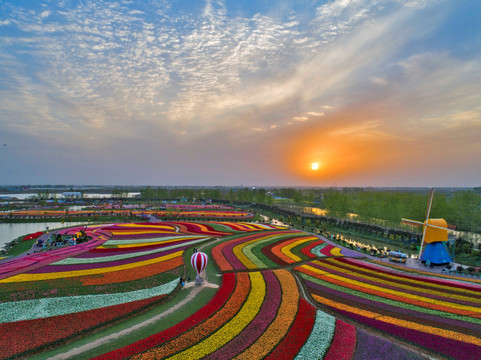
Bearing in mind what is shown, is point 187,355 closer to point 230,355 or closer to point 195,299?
point 230,355

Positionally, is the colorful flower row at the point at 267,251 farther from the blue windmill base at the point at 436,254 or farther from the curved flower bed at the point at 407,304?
the blue windmill base at the point at 436,254

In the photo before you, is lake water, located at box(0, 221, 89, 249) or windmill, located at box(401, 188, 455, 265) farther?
lake water, located at box(0, 221, 89, 249)

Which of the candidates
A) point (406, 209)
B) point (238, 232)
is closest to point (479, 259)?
point (406, 209)

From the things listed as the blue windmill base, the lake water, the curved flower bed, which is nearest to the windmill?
the blue windmill base

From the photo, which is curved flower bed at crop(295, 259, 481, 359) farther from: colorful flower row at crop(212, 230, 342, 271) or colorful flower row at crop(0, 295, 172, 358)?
colorful flower row at crop(0, 295, 172, 358)

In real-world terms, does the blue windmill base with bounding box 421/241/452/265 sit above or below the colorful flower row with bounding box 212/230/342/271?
above

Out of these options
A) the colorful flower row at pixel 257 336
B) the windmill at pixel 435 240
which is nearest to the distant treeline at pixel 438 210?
the windmill at pixel 435 240
